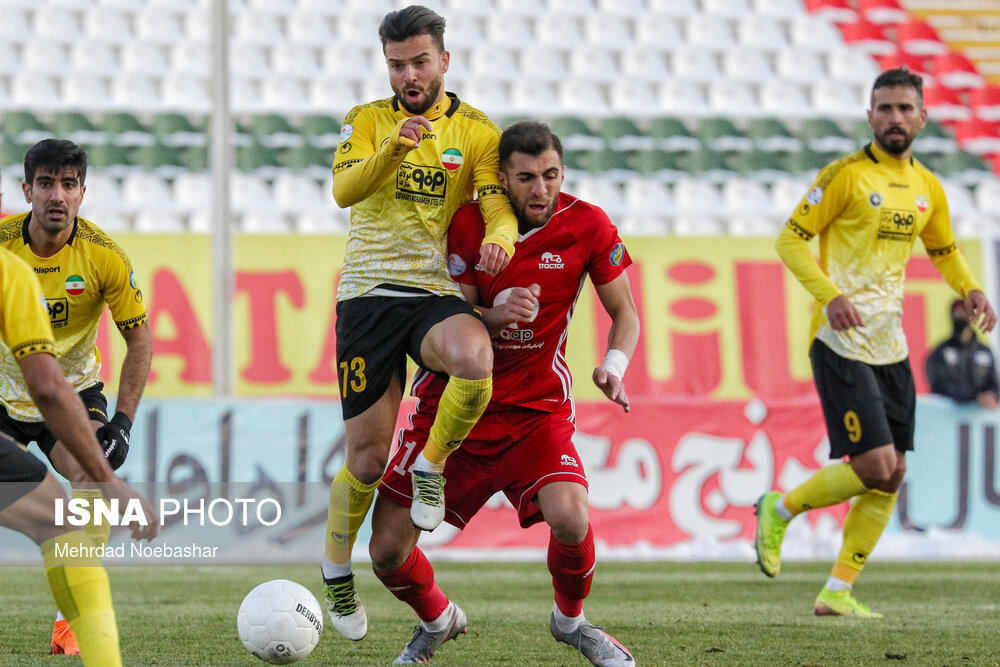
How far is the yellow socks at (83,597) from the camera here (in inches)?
142

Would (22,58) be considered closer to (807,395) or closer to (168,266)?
(168,266)

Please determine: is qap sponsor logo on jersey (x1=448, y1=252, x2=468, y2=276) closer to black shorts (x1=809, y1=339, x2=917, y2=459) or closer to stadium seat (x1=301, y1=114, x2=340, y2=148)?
black shorts (x1=809, y1=339, x2=917, y2=459)

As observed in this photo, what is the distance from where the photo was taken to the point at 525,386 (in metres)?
4.95

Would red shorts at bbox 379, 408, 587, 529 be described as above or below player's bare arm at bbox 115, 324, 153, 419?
below

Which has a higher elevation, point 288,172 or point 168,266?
point 288,172

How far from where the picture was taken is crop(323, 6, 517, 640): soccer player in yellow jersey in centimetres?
475

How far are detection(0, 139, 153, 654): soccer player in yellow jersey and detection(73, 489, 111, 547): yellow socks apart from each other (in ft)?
2.58

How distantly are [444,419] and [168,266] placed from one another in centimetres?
726

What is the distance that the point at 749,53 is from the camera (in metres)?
16.6

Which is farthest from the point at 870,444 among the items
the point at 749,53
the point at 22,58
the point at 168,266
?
the point at 22,58

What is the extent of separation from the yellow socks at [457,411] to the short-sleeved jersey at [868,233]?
261 centimetres

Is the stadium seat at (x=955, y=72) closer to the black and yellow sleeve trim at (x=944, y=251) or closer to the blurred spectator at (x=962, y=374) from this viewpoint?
the blurred spectator at (x=962, y=374)

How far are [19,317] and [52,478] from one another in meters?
0.48

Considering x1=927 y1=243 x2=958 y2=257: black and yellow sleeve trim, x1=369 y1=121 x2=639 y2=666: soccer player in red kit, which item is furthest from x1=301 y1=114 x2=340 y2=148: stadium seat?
x1=369 y1=121 x2=639 y2=666: soccer player in red kit
